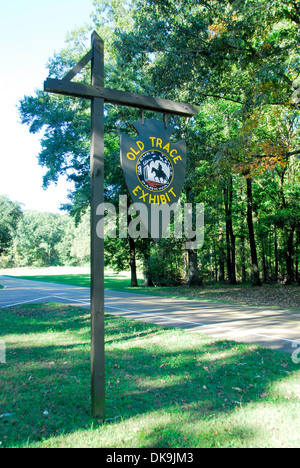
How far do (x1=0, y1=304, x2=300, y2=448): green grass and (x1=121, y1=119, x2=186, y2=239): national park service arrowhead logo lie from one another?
2.33 metres

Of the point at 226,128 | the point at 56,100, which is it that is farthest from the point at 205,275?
the point at 56,100

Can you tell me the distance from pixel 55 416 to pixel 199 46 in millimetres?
13190

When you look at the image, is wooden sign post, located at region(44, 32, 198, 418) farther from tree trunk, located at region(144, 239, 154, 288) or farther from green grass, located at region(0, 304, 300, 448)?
tree trunk, located at region(144, 239, 154, 288)

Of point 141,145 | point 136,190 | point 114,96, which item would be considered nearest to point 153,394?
point 136,190

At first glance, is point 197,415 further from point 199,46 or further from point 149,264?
point 149,264

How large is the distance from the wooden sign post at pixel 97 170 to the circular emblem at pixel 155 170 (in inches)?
20.5

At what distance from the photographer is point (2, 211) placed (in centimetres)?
7219

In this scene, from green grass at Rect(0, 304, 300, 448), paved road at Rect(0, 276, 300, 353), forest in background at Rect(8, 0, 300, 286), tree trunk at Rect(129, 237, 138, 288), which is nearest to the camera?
green grass at Rect(0, 304, 300, 448)

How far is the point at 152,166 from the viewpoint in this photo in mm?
4656

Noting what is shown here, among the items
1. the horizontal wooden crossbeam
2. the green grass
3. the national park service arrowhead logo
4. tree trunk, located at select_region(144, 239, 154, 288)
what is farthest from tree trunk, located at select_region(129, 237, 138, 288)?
the national park service arrowhead logo

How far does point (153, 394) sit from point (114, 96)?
4.13 meters

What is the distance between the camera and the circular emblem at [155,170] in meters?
4.56

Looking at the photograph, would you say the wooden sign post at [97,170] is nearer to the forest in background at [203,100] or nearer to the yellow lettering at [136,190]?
the yellow lettering at [136,190]

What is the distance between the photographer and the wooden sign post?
425 centimetres
